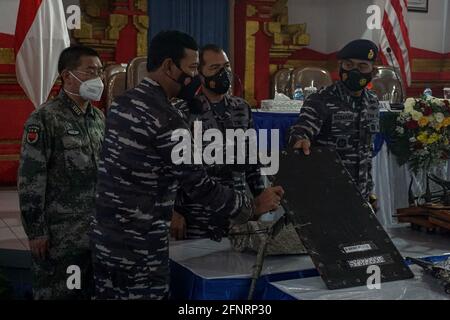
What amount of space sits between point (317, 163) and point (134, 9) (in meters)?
5.04

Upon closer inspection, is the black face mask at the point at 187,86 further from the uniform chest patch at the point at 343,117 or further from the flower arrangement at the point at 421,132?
the flower arrangement at the point at 421,132

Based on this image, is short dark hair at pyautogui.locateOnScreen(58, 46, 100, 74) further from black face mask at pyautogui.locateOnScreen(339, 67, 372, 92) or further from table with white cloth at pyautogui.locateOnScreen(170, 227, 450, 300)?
black face mask at pyautogui.locateOnScreen(339, 67, 372, 92)

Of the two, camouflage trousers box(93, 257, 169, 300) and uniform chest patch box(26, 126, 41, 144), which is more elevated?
uniform chest patch box(26, 126, 41, 144)

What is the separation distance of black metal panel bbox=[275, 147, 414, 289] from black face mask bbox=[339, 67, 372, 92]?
0.53 metres

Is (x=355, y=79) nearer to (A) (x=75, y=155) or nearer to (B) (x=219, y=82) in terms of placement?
(B) (x=219, y=82)

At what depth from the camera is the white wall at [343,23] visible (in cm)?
764

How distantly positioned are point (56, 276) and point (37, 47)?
2160 millimetres

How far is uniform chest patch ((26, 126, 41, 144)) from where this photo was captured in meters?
2.03

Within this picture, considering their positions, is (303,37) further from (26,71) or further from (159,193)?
(159,193)

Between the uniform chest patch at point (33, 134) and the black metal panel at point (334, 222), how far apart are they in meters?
0.87

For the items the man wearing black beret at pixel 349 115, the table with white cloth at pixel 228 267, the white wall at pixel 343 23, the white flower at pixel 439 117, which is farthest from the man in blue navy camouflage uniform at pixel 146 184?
the white wall at pixel 343 23

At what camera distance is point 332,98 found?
2.36 meters

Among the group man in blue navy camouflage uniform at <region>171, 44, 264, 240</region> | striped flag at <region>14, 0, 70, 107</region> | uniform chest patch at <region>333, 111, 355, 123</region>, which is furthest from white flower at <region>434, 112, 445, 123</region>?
striped flag at <region>14, 0, 70, 107</region>

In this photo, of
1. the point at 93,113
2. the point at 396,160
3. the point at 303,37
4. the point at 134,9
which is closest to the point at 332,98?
the point at 93,113
